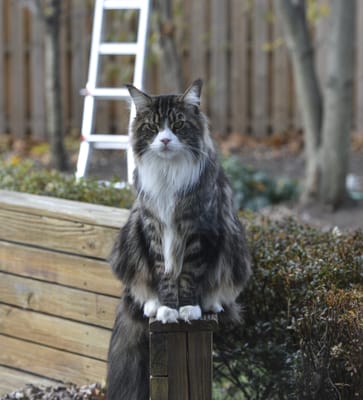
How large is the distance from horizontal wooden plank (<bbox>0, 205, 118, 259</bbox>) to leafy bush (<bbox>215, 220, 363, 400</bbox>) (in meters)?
0.81

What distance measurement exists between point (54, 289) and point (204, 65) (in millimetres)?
9344

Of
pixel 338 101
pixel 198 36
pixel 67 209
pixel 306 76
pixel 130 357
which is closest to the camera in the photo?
pixel 130 357

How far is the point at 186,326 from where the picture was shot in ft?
12.3

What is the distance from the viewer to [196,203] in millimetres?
3752

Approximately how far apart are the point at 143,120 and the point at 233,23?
1011cm

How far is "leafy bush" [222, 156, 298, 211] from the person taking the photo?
9922mm

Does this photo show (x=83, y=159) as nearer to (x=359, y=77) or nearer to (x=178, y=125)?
(x=178, y=125)

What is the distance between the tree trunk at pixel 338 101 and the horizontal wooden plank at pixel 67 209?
15.5ft

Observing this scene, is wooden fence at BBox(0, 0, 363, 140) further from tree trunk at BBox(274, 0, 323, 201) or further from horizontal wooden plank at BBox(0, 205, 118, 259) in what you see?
horizontal wooden plank at BBox(0, 205, 118, 259)

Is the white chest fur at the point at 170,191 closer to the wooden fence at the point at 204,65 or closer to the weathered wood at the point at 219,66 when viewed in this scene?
the wooden fence at the point at 204,65

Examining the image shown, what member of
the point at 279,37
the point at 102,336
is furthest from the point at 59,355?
the point at 279,37

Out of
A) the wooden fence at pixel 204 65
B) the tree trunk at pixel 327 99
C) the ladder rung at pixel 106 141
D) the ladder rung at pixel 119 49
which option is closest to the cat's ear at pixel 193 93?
the ladder rung at pixel 106 141

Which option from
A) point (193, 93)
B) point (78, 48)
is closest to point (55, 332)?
point (193, 93)

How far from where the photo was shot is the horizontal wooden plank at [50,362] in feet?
15.9
